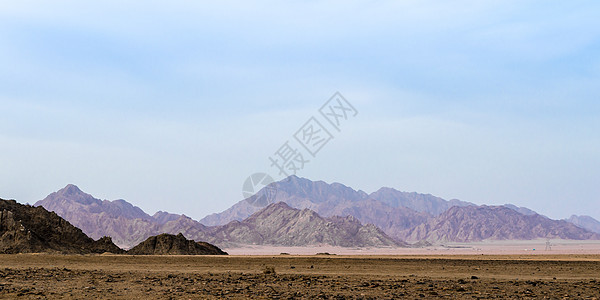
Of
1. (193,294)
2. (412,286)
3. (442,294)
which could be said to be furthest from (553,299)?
(193,294)

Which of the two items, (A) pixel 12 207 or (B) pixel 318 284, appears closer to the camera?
(B) pixel 318 284

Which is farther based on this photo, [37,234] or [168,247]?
[168,247]

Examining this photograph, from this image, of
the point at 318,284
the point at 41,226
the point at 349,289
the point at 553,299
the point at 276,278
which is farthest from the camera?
the point at 41,226

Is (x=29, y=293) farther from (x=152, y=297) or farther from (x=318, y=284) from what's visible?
(x=318, y=284)

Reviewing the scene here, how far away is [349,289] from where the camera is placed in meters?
24.5

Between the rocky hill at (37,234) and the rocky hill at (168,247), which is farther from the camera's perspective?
the rocky hill at (168,247)

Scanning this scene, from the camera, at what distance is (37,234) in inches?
2879

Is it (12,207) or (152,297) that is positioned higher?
(12,207)

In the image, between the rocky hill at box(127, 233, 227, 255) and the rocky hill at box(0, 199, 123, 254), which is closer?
the rocky hill at box(0, 199, 123, 254)

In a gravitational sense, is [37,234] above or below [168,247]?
above

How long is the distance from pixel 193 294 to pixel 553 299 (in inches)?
490

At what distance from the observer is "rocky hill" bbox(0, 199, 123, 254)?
6888 cm

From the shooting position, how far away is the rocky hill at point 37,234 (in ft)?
226

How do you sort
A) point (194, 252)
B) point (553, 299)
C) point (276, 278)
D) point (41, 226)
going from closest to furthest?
point (553, 299)
point (276, 278)
point (41, 226)
point (194, 252)
